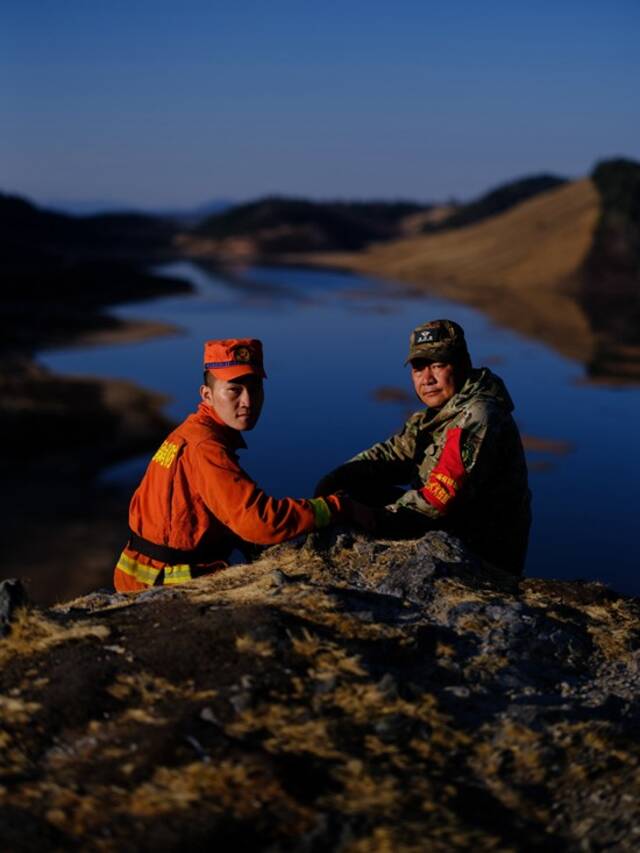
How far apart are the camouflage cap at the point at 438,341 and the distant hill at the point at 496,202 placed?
121m

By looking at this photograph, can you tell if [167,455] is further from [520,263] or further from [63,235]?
[63,235]

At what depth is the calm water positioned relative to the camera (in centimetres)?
2795

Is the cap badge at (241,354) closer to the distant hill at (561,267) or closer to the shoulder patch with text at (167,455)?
the shoulder patch with text at (167,455)

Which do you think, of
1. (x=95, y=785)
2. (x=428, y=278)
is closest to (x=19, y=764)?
(x=95, y=785)

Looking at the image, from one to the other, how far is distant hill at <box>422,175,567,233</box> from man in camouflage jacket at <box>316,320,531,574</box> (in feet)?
396

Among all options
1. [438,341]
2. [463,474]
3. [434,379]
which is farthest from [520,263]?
[463,474]

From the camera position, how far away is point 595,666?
543cm

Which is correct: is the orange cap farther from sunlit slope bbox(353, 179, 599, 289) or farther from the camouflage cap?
sunlit slope bbox(353, 179, 599, 289)

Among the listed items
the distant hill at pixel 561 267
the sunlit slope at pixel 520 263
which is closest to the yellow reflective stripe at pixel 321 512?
the distant hill at pixel 561 267

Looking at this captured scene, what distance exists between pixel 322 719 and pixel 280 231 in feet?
437

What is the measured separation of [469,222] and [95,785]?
131m

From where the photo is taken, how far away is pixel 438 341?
263 inches

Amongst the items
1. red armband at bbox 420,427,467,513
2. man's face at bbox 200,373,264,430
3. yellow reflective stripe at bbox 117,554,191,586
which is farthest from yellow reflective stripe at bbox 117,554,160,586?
red armband at bbox 420,427,467,513

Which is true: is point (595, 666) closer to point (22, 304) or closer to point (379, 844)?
point (379, 844)
